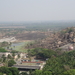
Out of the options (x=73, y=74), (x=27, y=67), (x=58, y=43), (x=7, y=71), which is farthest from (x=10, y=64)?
(x=58, y=43)

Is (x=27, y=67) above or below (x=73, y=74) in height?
below

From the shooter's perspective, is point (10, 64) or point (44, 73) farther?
point (10, 64)

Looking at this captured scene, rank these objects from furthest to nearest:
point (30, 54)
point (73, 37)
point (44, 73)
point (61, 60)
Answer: point (73, 37) → point (30, 54) → point (61, 60) → point (44, 73)

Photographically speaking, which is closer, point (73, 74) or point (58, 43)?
point (73, 74)

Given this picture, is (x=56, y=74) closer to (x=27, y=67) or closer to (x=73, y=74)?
(x=73, y=74)

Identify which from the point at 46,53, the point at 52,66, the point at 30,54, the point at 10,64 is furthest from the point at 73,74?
Answer: the point at 30,54

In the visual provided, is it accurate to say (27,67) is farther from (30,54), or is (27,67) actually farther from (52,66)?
(30,54)

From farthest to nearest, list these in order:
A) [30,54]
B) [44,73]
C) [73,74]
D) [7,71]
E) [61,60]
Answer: [30,54], [61,60], [7,71], [44,73], [73,74]

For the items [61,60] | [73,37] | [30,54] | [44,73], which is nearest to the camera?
[44,73]

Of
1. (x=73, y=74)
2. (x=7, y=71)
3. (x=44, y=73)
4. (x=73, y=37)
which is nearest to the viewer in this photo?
(x=73, y=74)
